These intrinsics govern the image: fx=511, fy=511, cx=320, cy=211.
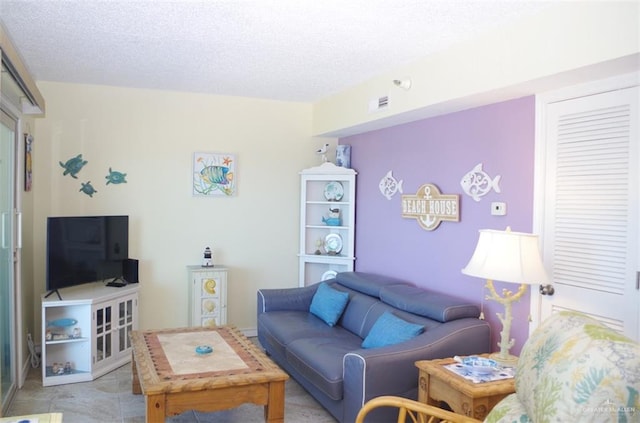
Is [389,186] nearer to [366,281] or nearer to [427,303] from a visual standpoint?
[366,281]

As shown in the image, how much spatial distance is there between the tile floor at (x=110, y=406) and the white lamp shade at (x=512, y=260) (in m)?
1.57

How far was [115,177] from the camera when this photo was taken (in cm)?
497

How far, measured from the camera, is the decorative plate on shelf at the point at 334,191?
217 inches

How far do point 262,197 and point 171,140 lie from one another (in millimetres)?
1121

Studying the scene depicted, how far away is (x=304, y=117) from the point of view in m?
5.75

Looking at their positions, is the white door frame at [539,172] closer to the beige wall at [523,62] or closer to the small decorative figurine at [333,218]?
the beige wall at [523,62]

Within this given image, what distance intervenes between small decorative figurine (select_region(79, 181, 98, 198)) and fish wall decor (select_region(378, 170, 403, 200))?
9.03ft

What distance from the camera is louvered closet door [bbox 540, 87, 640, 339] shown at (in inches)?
105

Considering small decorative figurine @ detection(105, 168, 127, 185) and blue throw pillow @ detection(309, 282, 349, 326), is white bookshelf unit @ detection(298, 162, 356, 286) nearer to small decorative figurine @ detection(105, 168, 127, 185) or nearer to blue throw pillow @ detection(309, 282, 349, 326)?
blue throw pillow @ detection(309, 282, 349, 326)

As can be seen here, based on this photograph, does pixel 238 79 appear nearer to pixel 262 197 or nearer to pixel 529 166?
pixel 262 197

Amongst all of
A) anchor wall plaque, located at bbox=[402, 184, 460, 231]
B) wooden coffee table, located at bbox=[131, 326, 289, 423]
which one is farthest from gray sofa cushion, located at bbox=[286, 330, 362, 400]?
anchor wall plaque, located at bbox=[402, 184, 460, 231]

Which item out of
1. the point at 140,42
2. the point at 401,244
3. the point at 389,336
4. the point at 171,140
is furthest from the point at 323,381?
the point at 171,140

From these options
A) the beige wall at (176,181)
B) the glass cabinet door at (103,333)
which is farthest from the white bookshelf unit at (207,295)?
the glass cabinet door at (103,333)

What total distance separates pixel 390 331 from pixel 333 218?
2273mm
